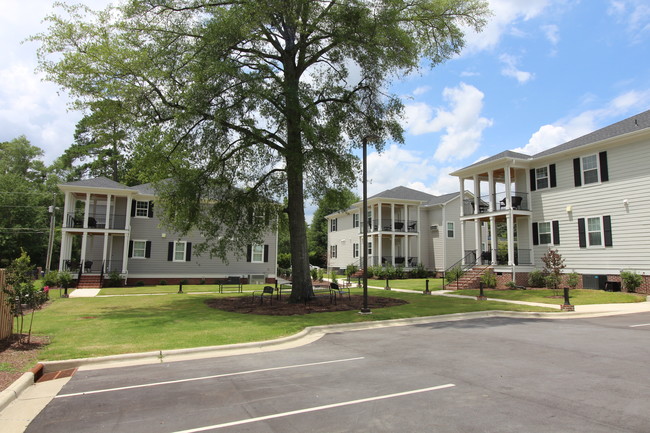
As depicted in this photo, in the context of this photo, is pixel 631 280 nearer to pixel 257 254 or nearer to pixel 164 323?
pixel 164 323

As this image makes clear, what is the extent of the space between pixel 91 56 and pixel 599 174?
24467 millimetres

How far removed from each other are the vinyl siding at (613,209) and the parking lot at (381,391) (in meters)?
12.8

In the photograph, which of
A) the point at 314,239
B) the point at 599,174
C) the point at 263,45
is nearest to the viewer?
the point at 263,45

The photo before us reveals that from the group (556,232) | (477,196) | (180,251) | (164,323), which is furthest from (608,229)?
(180,251)

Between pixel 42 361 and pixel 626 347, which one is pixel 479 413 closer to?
pixel 626 347

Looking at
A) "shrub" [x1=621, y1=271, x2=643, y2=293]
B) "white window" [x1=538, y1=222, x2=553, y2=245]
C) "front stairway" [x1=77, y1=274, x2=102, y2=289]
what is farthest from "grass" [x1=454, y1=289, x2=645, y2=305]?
"front stairway" [x1=77, y1=274, x2=102, y2=289]

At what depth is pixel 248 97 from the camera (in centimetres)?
1541

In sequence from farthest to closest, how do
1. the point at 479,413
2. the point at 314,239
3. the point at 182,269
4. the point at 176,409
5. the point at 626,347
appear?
1. the point at 314,239
2. the point at 182,269
3. the point at 626,347
4. the point at 176,409
5. the point at 479,413

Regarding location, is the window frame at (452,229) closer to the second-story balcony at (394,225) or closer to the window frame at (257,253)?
the second-story balcony at (394,225)

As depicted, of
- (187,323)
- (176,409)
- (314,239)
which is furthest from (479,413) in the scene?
(314,239)

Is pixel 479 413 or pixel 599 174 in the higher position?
pixel 599 174

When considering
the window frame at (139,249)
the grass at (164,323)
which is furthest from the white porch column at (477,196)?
the window frame at (139,249)

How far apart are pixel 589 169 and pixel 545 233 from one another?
4385mm

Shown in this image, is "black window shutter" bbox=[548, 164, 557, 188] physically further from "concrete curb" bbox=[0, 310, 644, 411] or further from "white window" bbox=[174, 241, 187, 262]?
"white window" bbox=[174, 241, 187, 262]
